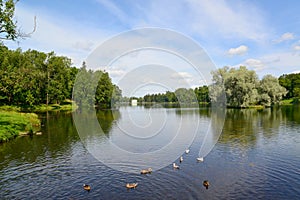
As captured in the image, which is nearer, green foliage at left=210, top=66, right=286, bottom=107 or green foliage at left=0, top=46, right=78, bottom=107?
green foliage at left=0, top=46, right=78, bottom=107

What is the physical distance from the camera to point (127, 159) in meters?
25.2

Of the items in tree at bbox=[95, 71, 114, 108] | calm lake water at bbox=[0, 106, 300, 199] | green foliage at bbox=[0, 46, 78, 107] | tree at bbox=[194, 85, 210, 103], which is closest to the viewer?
calm lake water at bbox=[0, 106, 300, 199]

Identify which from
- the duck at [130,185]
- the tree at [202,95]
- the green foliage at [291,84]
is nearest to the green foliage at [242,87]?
the tree at [202,95]

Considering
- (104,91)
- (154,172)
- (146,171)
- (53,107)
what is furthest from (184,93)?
(53,107)

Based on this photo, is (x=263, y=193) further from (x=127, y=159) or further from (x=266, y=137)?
(x=266, y=137)

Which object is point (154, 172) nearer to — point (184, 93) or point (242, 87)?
point (184, 93)

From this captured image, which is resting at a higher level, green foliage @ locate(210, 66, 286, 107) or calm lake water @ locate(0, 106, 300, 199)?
green foliage @ locate(210, 66, 286, 107)

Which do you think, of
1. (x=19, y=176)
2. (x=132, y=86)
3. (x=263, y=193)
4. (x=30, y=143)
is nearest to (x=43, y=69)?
(x=30, y=143)

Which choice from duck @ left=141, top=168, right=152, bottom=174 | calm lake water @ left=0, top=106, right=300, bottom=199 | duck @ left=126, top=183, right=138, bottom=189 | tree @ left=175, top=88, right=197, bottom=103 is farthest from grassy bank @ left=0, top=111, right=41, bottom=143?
tree @ left=175, top=88, right=197, bottom=103

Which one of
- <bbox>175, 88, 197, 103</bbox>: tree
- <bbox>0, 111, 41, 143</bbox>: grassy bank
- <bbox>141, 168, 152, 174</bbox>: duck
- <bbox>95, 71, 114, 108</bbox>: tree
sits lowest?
<bbox>141, 168, 152, 174</bbox>: duck

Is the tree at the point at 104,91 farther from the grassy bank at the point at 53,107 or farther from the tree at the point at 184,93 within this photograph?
the tree at the point at 184,93

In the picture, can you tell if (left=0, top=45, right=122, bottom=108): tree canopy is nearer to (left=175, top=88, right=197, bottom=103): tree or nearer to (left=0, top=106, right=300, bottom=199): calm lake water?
(left=175, top=88, right=197, bottom=103): tree

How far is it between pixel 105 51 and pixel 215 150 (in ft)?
51.9

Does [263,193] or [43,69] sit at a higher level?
[43,69]
